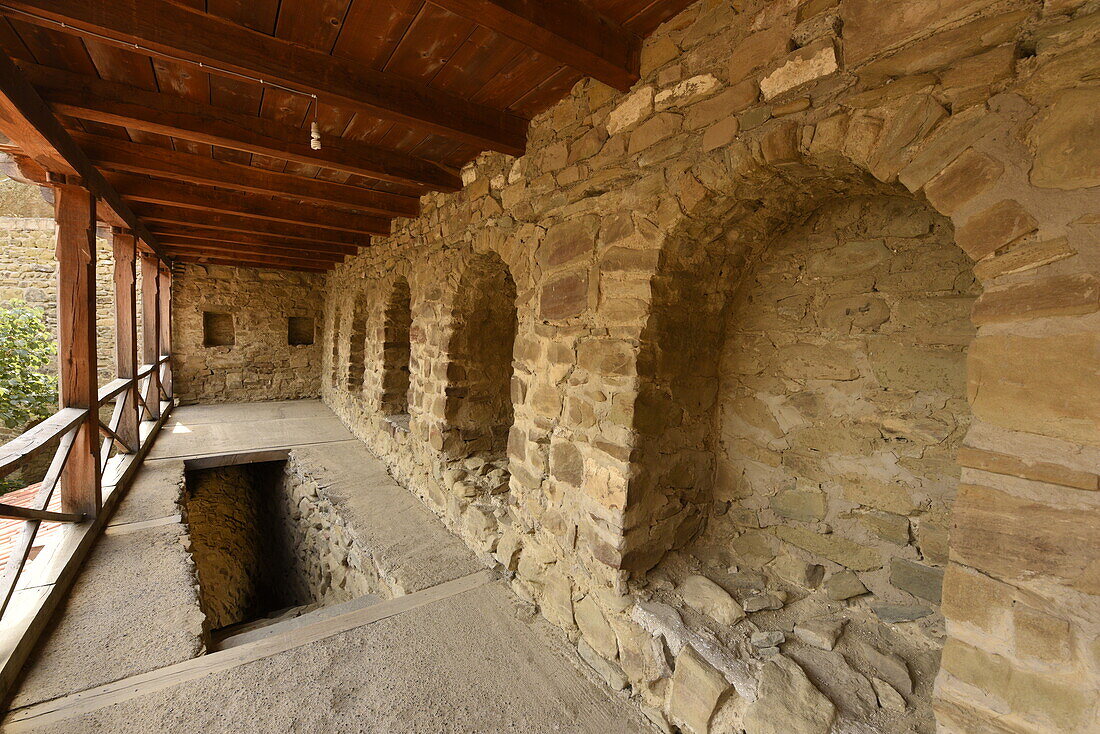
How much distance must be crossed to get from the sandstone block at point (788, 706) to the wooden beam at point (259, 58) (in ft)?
7.69

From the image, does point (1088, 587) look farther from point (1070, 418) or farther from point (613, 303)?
point (613, 303)

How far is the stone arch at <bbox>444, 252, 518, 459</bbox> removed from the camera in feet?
10.1

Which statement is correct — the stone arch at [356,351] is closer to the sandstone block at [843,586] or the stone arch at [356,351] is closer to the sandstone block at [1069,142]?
the sandstone block at [843,586]

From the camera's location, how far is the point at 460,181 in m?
2.99

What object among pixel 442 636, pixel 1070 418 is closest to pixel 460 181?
pixel 442 636

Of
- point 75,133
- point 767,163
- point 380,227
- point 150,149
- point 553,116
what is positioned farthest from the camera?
point 380,227

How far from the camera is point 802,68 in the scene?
1.24 meters

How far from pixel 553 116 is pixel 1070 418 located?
79.5 inches

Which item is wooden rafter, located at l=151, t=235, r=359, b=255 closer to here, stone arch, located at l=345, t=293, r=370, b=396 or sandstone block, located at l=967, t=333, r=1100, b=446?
stone arch, located at l=345, t=293, r=370, b=396

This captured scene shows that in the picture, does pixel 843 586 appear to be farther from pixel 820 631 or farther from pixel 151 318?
pixel 151 318

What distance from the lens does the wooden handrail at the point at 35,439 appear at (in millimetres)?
1829

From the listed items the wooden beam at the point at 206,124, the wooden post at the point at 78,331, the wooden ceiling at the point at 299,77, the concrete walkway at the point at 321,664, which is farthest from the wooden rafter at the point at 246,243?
the concrete walkway at the point at 321,664

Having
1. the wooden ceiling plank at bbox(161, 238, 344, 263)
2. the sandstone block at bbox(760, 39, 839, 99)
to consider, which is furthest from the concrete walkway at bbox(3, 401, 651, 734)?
the wooden ceiling plank at bbox(161, 238, 344, 263)

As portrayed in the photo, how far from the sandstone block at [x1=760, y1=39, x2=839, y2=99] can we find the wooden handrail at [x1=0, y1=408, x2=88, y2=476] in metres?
2.85
